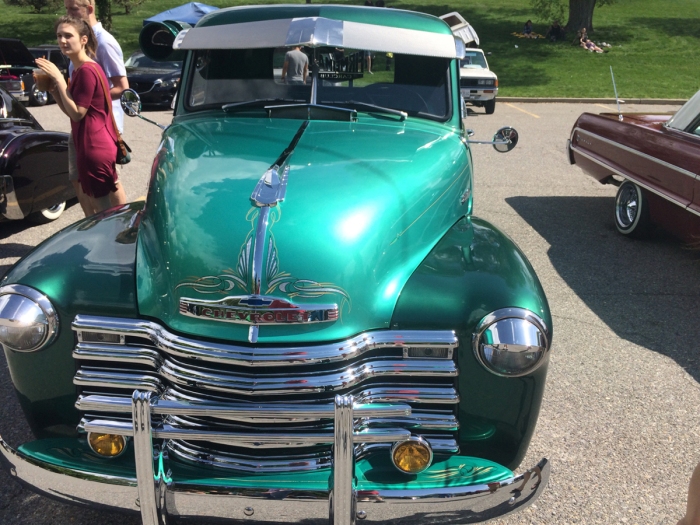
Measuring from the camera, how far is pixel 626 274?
18.4ft

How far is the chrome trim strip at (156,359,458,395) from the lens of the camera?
221 cm

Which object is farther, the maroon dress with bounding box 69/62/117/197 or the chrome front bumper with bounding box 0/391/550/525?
the maroon dress with bounding box 69/62/117/197

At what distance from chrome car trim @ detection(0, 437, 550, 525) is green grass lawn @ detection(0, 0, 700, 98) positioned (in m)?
16.3

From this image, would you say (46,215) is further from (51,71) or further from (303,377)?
(303,377)

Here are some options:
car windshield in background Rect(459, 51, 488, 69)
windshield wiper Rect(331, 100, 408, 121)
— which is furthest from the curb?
windshield wiper Rect(331, 100, 408, 121)

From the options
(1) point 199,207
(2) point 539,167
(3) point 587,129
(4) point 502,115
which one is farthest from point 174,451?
(4) point 502,115

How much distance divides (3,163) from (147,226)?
11.3 feet

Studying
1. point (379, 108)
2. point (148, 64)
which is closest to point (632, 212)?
point (379, 108)

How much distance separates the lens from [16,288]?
2.46 m

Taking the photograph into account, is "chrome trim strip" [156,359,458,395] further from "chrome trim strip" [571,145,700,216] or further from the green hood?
"chrome trim strip" [571,145,700,216]

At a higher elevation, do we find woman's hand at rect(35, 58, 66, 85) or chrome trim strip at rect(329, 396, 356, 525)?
woman's hand at rect(35, 58, 66, 85)

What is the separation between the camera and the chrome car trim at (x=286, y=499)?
2.08 meters

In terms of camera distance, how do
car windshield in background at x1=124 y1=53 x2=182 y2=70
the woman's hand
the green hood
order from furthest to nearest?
1. car windshield in background at x1=124 y1=53 x2=182 y2=70
2. the woman's hand
3. the green hood

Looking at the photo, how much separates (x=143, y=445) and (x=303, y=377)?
548mm
